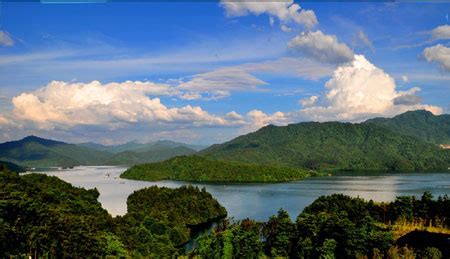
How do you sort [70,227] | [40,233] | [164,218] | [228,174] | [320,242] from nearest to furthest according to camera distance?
1. [40,233]
2. [70,227]
3. [320,242]
4. [164,218]
5. [228,174]

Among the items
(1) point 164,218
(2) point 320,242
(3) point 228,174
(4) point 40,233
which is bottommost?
(1) point 164,218

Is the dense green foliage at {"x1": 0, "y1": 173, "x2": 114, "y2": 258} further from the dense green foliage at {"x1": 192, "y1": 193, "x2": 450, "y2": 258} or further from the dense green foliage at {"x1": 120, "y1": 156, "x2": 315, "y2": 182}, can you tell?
the dense green foliage at {"x1": 120, "y1": 156, "x2": 315, "y2": 182}

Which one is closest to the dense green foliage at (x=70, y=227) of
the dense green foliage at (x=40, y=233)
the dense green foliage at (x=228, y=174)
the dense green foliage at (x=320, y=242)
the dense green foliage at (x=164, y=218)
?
the dense green foliage at (x=40, y=233)

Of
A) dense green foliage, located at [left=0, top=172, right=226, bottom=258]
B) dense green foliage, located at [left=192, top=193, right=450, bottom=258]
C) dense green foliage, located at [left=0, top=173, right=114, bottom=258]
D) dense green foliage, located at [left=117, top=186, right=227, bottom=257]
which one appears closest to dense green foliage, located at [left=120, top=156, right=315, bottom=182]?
dense green foliage, located at [left=117, top=186, right=227, bottom=257]

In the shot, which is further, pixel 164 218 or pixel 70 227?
pixel 164 218

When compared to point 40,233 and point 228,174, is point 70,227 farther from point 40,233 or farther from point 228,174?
point 228,174

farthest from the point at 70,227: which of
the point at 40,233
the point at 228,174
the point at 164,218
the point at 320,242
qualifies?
the point at 228,174
